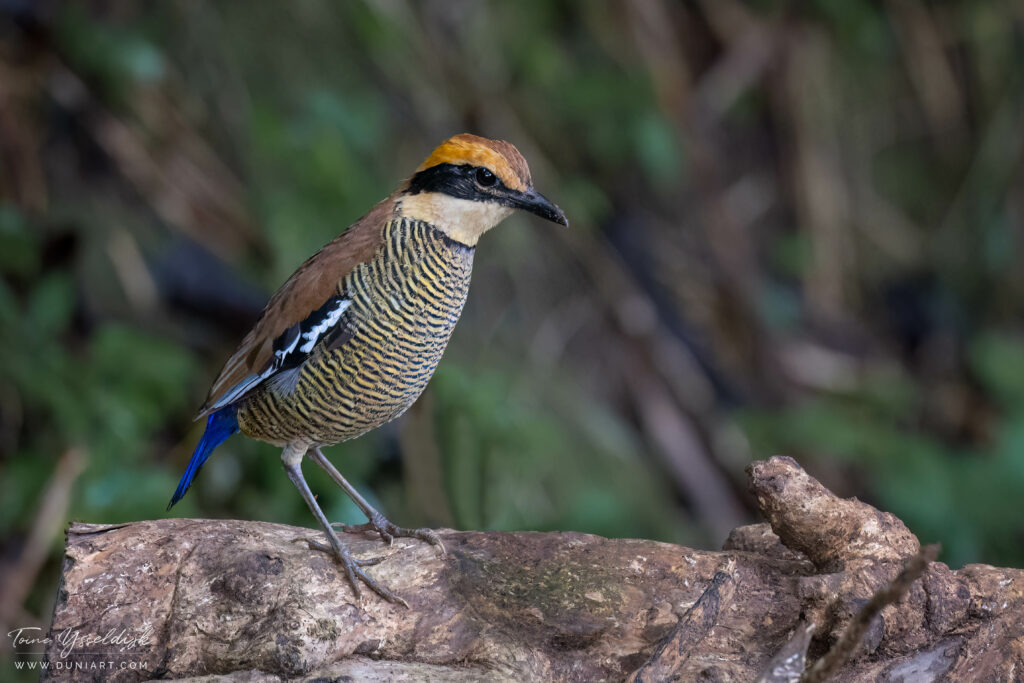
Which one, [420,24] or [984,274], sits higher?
[984,274]

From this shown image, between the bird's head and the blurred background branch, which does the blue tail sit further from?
the blurred background branch

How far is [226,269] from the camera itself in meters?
5.70

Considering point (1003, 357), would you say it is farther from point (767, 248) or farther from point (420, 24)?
point (420, 24)

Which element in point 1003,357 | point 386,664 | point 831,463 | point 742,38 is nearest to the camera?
point 386,664

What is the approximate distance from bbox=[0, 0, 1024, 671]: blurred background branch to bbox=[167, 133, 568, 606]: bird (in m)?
1.41

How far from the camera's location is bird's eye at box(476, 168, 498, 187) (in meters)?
3.15

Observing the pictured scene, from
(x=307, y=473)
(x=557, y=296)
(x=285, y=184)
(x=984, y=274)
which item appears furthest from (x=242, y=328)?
(x=984, y=274)

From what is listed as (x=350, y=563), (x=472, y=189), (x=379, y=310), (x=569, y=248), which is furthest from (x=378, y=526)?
(x=569, y=248)

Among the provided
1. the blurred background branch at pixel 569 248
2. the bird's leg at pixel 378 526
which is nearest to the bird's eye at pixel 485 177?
the bird's leg at pixel 378 526

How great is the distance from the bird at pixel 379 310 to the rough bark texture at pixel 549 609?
0.88 feet

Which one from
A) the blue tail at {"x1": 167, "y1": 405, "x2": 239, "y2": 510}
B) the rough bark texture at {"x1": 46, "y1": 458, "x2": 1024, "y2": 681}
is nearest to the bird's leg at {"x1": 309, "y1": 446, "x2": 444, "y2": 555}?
the rough bark texture at {"x1": 46, "y1": 458, "x2": 1024, "y2": 681}

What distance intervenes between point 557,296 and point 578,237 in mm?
462

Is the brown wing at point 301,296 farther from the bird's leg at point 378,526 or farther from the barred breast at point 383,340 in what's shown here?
the bird's leg at point 378,526

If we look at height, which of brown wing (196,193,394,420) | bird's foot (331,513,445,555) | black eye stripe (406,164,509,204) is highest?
black eye stripe (406,164,509,204)
